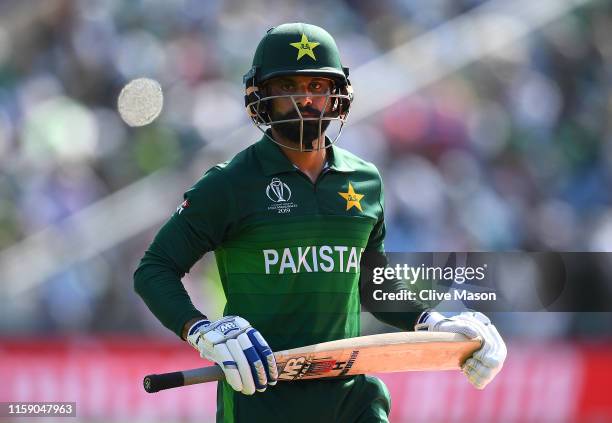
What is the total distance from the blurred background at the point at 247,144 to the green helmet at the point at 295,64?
292 cm

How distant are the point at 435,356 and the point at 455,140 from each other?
3.39 meters

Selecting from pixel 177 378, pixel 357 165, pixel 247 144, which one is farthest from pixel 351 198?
pixel 247 144

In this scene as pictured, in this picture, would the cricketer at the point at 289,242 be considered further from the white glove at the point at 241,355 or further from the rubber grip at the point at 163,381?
the rubber grip at the point at 163,381

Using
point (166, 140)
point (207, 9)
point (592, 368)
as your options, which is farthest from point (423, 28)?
point (592, 368)

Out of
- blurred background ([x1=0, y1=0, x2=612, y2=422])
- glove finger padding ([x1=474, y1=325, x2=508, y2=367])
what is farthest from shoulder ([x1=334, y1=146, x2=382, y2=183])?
blurred background ([x1=0, y1=0, x2=612, y2=422])

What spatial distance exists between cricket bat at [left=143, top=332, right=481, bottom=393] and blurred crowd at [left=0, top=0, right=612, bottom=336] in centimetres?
295

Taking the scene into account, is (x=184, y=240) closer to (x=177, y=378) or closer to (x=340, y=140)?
(x=177, y=378)

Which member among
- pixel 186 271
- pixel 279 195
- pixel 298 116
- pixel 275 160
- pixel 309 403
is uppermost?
pixel 298 116

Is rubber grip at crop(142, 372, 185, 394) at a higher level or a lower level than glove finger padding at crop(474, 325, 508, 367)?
lower

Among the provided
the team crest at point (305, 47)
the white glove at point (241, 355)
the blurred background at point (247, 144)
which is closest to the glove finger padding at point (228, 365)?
the white glove at point (241, 355)

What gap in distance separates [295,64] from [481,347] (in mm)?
884

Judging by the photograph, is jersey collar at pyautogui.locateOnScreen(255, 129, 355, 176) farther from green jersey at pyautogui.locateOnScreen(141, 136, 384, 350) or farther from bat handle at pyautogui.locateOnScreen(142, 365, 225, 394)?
bat handle at pyautogui.locateOnScreen(142, 365, 225, 394)

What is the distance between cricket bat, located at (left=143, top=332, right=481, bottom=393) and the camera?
231 cm

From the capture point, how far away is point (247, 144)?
568cm
